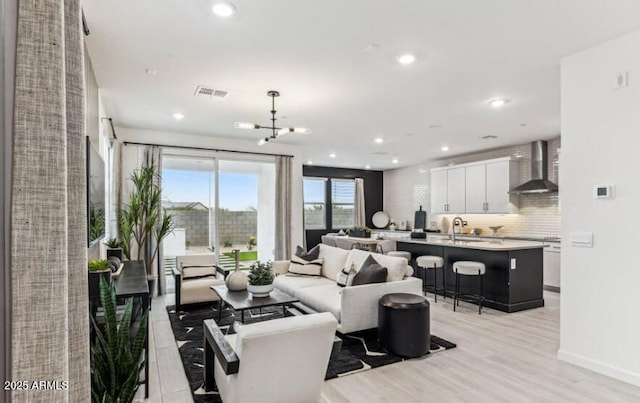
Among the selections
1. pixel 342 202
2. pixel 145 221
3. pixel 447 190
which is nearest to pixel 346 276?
pixel 145 221

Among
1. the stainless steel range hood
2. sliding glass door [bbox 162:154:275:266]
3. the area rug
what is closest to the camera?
the area rug

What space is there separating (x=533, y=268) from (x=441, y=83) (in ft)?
10.7

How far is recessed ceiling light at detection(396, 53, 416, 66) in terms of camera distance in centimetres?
330

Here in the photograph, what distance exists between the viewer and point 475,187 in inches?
320

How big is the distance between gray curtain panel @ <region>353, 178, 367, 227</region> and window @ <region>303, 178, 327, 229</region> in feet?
3.37

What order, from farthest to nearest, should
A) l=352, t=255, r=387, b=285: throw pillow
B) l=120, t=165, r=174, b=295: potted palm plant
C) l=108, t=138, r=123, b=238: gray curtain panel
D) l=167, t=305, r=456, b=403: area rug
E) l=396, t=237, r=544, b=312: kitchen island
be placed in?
l=108, t=138, r=123, b=238: gray curtain panel
l=120, t=165, r=174, b=295: potted palm plant
l=396, t=237, r=544, b=312: kitchen island
l=352, t=255, r=387, b=285: throw pillow
l=167, t=305, r=456, b=403: area rug

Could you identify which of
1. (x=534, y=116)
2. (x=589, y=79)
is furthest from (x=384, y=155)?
(x=589, y=79)

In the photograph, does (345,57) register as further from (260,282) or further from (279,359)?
(279,359)

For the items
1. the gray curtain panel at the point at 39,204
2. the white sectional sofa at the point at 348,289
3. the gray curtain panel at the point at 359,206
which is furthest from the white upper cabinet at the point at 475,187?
the gray curtain panel at the point at 39,204

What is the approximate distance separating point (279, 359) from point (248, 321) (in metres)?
2.64

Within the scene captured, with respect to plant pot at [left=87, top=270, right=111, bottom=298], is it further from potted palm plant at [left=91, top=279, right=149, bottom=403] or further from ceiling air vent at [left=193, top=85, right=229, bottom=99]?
ceiling air vent at [left=193, top=85, right=229, bottom=99]

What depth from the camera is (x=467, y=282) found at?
581 cm

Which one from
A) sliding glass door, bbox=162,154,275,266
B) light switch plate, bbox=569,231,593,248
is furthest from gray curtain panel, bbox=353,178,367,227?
light switch plate, bbox=569,231,593,248

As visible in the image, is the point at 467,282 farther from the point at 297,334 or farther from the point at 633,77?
the point at 297,334
